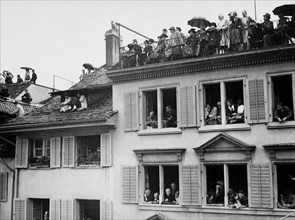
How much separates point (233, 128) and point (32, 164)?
423 inches

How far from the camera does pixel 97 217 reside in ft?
67.6

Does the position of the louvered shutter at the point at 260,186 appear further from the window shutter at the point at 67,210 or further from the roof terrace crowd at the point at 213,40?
the window shutter at the point at 67,210

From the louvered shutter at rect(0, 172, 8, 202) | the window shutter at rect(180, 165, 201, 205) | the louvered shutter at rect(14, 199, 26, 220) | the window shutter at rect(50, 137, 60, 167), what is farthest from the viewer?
the louvered shutter at rect(0, 172, 8, 202)

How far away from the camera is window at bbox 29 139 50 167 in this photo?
21703mm

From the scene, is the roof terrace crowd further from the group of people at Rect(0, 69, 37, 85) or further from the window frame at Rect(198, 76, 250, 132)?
the group of people at Rect(0, 69, 37, 85)

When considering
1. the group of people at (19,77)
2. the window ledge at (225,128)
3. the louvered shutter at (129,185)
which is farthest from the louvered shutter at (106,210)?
the group of people at (19,77)

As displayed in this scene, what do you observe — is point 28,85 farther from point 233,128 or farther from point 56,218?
point 233,128

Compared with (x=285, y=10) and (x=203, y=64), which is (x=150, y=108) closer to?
(x=203, y=64)

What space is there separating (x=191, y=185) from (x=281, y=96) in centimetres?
501

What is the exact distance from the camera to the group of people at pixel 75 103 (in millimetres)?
21625

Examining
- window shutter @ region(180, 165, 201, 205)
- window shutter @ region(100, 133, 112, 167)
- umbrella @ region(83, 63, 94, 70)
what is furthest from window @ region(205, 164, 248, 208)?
umbrella @ region(83, 63, 94, 70)

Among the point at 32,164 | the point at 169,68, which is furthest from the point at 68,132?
the point at 169,68

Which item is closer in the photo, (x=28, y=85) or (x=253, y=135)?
(x=253, y=135)

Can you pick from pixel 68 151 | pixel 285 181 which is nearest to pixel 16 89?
pixel 68 151
